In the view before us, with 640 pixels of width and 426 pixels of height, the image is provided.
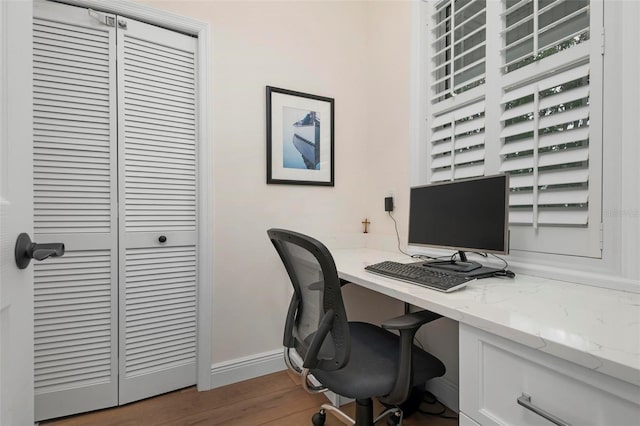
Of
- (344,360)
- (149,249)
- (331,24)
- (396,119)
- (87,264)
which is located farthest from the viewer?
(331,24)

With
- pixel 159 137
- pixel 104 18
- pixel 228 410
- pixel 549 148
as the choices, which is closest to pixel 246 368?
pixel 228 410

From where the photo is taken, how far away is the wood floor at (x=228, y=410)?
5.13ft

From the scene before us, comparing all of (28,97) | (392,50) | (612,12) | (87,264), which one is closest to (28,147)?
(28,97)

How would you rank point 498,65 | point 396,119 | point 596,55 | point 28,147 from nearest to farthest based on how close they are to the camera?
1. point 28,147
2. point 596,55
3. point 498,65
4. point 396,119

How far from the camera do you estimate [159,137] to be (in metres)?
1.79

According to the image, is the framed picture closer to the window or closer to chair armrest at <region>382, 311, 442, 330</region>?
the window

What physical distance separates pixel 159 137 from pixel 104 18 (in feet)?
2.19

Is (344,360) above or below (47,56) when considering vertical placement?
below

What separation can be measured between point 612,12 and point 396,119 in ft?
3.79

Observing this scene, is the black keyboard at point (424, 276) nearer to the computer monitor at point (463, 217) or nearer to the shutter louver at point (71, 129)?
the computer monitor at point (463, 217)

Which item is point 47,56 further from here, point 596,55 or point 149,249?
point 596,55

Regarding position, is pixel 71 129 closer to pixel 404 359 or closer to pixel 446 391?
pixel 404 359

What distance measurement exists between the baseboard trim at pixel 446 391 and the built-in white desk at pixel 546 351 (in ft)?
2.87

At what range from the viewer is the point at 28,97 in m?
0.68
